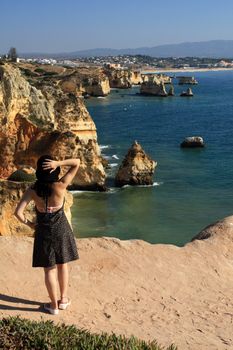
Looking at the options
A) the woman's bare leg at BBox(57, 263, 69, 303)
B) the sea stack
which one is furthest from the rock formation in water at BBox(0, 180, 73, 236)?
the sea stack

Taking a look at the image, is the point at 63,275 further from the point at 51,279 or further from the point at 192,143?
the point at 192,143

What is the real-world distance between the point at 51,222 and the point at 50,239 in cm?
29

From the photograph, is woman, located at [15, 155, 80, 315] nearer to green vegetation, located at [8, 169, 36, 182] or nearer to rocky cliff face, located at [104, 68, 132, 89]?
green vegetation, located at [8, 169, 36, 182]

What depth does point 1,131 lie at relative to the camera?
33.0m

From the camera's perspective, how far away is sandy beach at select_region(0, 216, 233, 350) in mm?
8711

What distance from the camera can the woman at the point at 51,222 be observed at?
8148 mm

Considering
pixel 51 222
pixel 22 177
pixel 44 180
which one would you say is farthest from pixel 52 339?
pixel 22 177

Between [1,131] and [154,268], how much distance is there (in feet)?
77.9

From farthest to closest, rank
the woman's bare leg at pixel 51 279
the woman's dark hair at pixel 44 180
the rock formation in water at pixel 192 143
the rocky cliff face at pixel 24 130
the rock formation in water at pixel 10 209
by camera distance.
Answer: the rock formation in water at pixel 192 143, the rocky cliff face at pixel 24 130, the rock formation in water at pixel 10 209, the woman's bare leg at pixel 51 279, the woman's dark hair at pixel 44 180

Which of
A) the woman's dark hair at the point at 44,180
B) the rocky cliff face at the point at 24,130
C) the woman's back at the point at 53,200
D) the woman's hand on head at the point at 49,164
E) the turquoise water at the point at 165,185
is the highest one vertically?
the woman's hand on head at the point at 49,164

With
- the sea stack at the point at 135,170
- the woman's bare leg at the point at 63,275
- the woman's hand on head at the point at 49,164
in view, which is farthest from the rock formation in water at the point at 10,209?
the sea stack at the point at 135,170

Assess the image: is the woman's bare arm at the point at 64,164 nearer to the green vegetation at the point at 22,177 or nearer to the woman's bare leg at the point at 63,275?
the woman's bare leg at the point at 63,275

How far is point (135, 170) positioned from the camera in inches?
1592

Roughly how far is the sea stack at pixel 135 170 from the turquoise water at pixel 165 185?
37.9 inches
